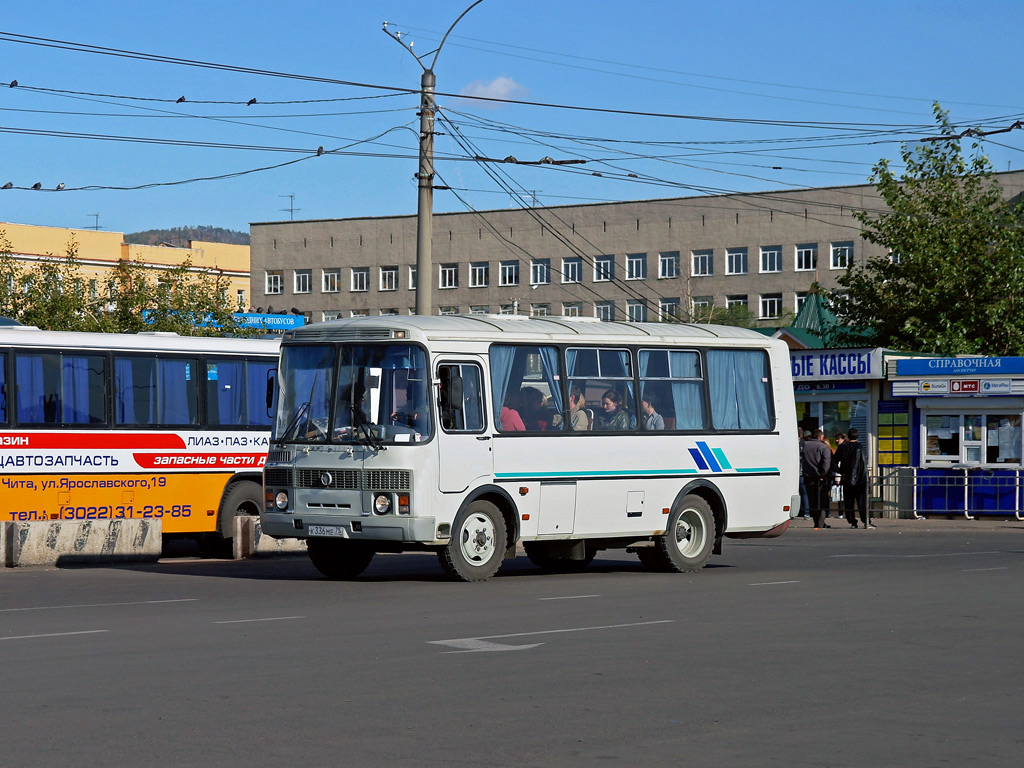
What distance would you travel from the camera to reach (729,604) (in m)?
14.4

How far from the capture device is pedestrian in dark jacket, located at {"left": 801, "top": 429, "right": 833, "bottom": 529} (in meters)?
32.0

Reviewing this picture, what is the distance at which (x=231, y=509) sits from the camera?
72.9 feet

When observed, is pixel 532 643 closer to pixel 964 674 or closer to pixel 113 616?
pixel 964 674

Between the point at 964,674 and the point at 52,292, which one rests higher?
the point at 52,292

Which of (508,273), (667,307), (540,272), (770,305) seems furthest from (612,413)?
(508,273)

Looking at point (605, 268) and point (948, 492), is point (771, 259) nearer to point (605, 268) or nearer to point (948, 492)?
point (605, 268)

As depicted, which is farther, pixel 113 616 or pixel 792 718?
pixel 113 616

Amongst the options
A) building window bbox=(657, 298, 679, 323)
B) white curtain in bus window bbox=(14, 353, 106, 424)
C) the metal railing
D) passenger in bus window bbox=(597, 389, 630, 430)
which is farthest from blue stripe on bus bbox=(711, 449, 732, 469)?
building window bbox=(657, 298, 679, 323)

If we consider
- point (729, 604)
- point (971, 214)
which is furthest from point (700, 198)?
point (729, 604)

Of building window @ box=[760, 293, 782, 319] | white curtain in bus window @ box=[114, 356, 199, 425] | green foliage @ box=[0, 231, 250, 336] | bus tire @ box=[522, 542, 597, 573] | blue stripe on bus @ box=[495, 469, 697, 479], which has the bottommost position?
bus tire @ box=[522, 542, 597, 573]

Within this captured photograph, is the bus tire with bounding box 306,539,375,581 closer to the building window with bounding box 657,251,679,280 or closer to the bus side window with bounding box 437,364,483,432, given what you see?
the bus side window with bounding box 437,364,483,432

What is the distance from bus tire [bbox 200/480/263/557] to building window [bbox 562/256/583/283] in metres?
69.3

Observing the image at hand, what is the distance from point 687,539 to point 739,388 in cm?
203

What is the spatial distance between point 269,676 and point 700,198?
79601mm
